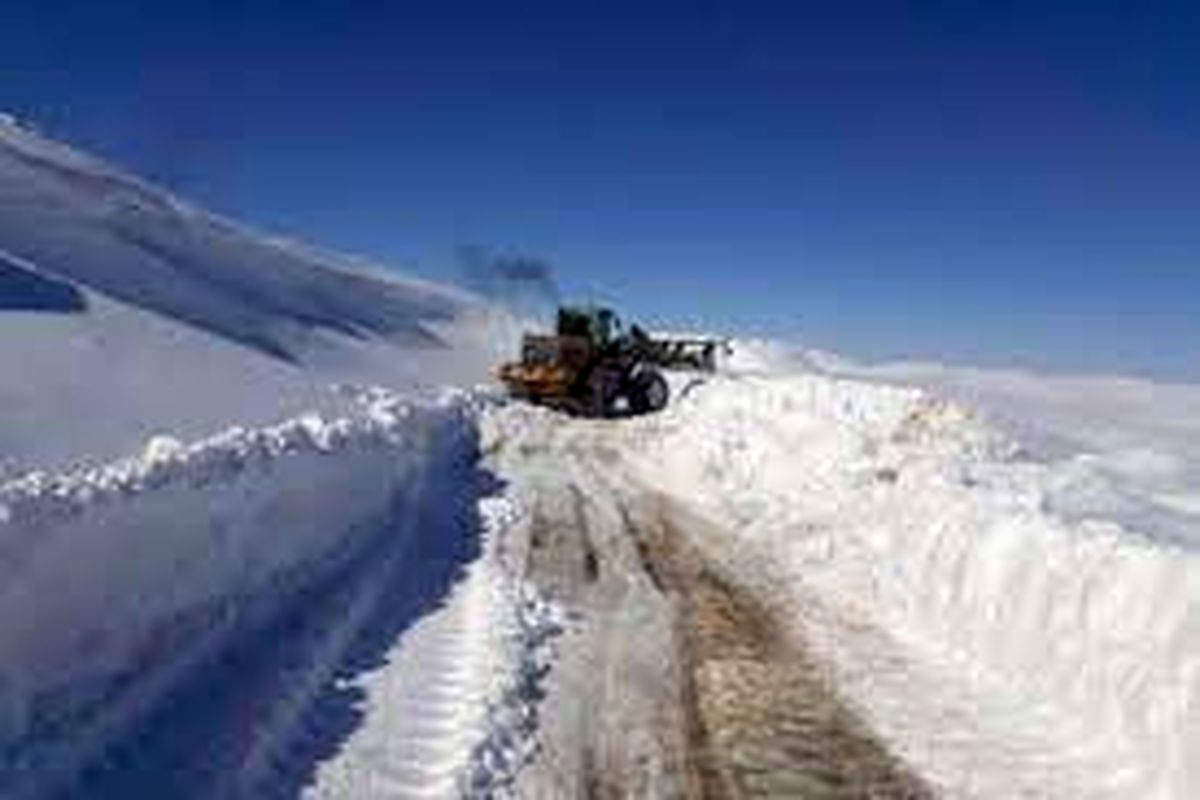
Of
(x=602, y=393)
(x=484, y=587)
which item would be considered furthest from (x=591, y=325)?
(x=484, y=587)

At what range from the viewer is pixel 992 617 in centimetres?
1549

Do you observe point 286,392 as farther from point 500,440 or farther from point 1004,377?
point 1004,377

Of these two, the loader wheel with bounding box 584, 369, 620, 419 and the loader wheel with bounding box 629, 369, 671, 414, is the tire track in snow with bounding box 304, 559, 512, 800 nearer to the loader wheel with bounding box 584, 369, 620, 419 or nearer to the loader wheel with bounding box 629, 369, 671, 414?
the loader wheel with bounding box 584, 369, 620, 419

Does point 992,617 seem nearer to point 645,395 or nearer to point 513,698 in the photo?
point 513,698

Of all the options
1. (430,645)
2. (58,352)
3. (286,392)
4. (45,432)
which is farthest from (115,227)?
(430,645)

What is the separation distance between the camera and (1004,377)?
16312 cm

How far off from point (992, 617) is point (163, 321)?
132 ft

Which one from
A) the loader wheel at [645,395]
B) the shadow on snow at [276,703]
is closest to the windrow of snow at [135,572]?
the shadow on snow at [276,703]

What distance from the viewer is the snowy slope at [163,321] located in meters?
28.2

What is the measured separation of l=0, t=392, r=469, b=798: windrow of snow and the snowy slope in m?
3.41

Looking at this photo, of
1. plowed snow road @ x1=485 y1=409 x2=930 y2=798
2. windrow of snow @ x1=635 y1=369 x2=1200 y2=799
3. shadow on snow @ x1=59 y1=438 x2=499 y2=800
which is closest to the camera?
shadow on snow @ x1=59 y1=438 x2=499 y2=800

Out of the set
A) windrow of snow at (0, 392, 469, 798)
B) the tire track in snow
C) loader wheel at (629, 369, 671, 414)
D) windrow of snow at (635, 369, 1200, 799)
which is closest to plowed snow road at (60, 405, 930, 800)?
the tire track in snow

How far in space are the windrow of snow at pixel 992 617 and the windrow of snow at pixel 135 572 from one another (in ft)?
14.7

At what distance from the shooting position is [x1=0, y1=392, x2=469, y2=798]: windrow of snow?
10438 mm
